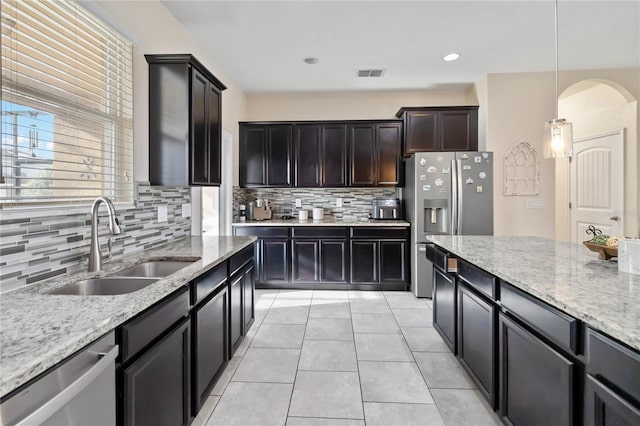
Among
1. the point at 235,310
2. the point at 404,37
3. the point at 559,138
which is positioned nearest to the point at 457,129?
the point at 404,37

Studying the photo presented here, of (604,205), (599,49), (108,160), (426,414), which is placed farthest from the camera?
(604,205)

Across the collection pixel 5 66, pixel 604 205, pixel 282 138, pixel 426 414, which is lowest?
pixel 426 414

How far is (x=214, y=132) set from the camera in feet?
9.30

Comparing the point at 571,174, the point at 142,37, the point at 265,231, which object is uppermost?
the point at 142,37

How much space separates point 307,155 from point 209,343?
3.18 metres

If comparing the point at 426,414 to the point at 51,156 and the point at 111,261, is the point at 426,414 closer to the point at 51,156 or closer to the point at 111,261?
the point at 111,261

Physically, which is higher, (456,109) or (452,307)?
(456,109)

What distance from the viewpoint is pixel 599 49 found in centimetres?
352

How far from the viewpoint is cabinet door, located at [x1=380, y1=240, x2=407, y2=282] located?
4.32m

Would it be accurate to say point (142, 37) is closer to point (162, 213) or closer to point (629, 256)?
point (162, 213)

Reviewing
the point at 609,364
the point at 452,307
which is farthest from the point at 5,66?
the point at 452,307

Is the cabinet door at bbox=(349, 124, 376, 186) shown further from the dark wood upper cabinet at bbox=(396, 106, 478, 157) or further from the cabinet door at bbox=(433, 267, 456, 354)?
the cabinet door at bbox=(433, 267, 456, 354)

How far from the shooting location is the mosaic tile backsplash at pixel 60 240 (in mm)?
1377

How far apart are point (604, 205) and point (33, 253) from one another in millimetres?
6298
